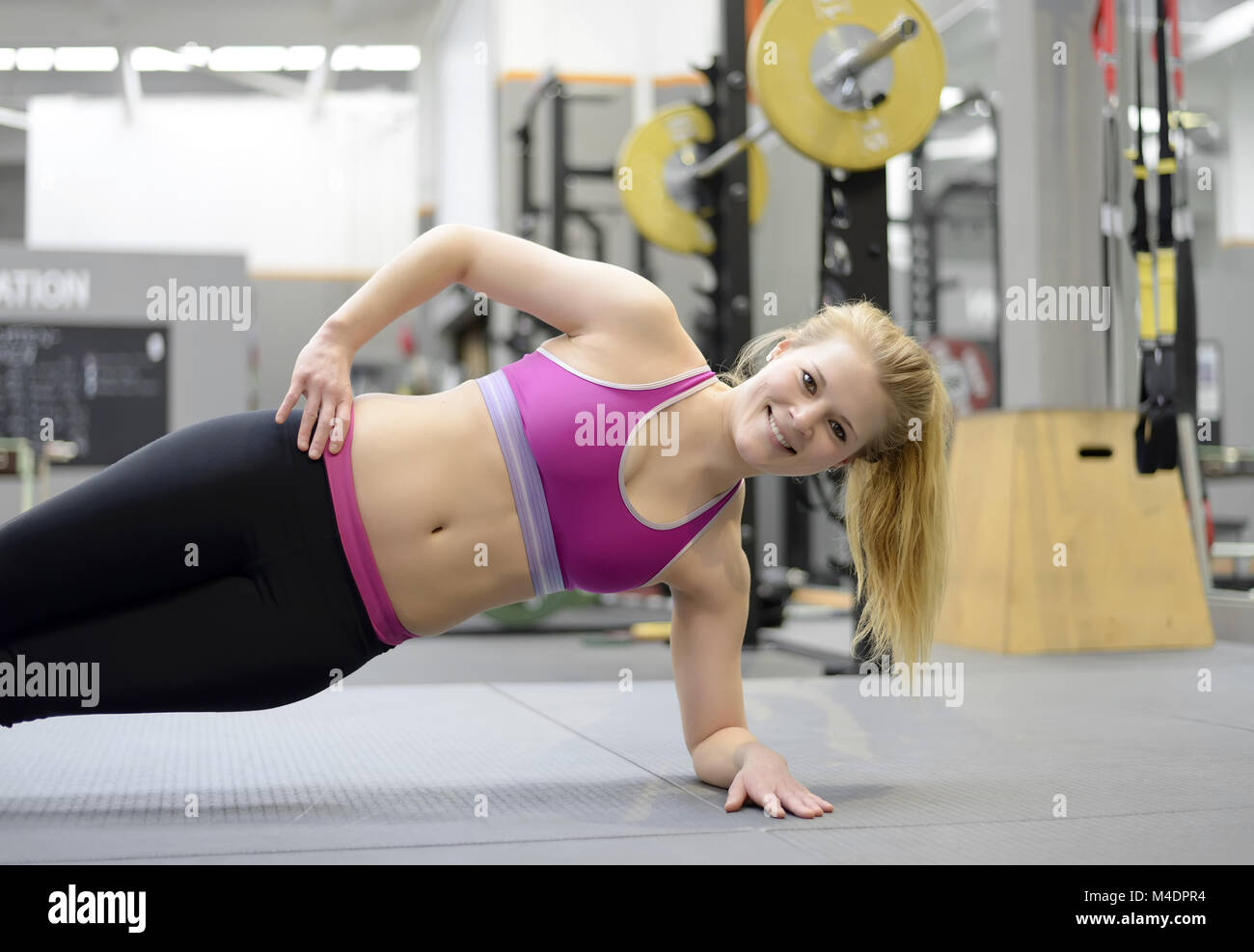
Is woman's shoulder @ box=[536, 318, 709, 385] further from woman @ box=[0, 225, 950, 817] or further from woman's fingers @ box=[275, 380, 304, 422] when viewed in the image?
woman's fingers @ box=[275, 380, 304, 422]

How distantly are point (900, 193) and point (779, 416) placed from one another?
7251mm

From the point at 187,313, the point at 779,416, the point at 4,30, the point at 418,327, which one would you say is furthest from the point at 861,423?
the point at 4,30

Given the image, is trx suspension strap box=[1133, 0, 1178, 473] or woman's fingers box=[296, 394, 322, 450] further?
trx suspension strap box=[1133, 0, 1178, 473]

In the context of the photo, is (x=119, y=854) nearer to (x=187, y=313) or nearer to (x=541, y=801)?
(x=541, y=801)

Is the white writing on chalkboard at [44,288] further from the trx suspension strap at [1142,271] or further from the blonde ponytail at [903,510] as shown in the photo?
the blonde ponytail at [903,510]

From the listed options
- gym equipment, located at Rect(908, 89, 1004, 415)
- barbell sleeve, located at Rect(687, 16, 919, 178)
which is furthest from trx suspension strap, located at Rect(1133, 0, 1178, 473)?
gym equipment, located at Rect(908, 89, 1004, 415)

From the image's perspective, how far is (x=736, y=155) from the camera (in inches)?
151

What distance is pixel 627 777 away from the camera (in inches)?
67.9

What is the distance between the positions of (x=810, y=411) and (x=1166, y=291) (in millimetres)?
2040

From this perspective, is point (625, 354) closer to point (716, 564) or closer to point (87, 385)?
point (716, 564)

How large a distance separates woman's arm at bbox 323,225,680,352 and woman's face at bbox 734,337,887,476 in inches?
6.3

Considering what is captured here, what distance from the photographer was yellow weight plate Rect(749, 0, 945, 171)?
→ 9.84 ft

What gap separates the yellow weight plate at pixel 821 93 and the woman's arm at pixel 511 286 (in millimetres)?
1625

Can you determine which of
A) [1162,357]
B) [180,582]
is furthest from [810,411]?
[1162,357]
